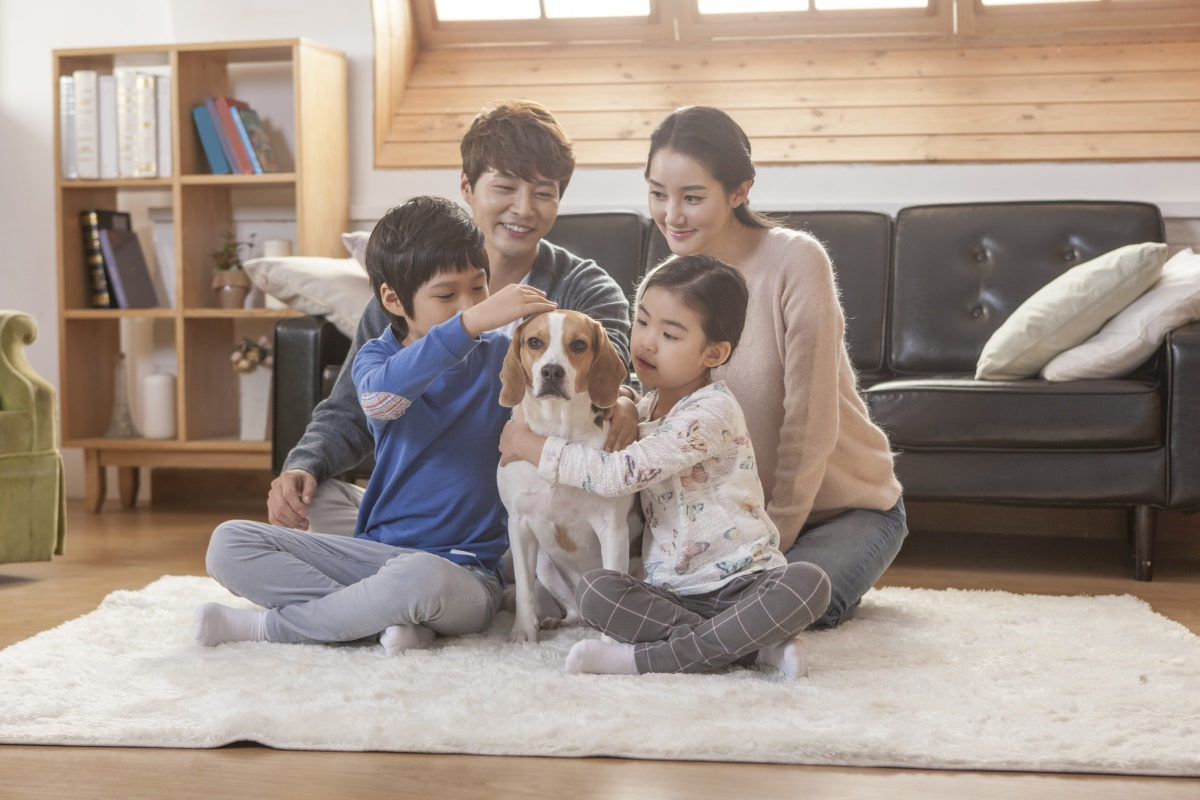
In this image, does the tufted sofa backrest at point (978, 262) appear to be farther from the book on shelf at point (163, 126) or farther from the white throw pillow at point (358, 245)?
the book on shelf at point (163, 126)

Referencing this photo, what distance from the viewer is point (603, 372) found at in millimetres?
1847

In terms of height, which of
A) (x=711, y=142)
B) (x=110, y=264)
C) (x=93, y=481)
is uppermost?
(x=711, y=142)

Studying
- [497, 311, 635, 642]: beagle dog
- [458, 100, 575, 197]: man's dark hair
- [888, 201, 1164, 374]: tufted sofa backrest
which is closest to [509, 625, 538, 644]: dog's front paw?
[497, 311, 635, 642]: beagle dog

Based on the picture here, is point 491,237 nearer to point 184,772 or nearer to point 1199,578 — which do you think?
point 184,772

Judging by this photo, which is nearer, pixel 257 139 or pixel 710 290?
pixel 710 290

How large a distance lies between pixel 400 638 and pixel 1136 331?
1.98m

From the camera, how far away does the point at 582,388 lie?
185 cm

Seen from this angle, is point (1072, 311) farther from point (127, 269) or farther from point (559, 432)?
point (127, 269)

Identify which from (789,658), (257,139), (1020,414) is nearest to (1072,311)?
(1020,414)

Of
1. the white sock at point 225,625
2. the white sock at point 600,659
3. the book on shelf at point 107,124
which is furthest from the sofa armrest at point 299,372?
the white sock at point 600,659

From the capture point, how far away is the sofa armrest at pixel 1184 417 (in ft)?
9.18

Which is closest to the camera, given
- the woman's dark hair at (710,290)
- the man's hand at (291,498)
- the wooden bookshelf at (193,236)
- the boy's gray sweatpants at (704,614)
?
the boy's gray sweatpants at (704,614)

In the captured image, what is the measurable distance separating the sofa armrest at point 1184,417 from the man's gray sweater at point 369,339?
1.43 metres

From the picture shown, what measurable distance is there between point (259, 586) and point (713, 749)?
2.87ft
